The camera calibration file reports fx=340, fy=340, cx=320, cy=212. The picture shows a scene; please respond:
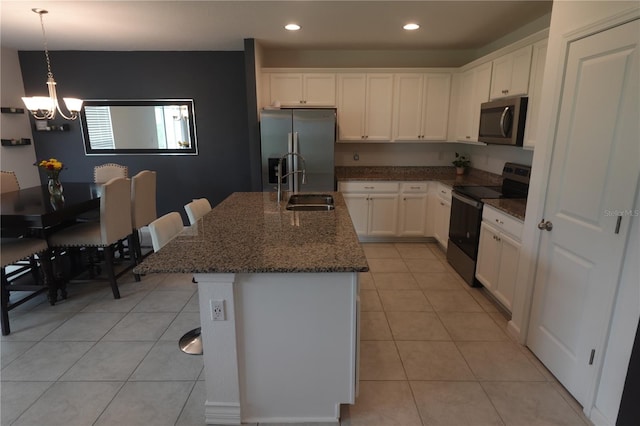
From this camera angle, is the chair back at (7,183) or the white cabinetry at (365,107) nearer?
the chair back at (7,183)

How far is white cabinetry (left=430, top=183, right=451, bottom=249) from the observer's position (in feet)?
13.0

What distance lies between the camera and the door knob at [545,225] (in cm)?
208

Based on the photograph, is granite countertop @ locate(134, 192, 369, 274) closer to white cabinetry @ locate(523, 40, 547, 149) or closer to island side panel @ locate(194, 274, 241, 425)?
island side panel @ locate(194, 274, 241, 425)

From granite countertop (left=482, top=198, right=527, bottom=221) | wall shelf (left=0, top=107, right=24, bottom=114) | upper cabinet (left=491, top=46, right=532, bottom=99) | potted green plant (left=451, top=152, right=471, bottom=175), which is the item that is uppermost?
upper cabinet (left=491, top=46, right=532, bottom=99)

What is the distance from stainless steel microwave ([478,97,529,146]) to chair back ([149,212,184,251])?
9.41 ft

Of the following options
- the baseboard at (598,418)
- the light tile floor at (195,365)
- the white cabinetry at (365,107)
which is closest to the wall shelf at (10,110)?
the light tile floor at (195,365)

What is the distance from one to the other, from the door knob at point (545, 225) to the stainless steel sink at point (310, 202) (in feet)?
4.61

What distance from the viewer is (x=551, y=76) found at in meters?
2.05

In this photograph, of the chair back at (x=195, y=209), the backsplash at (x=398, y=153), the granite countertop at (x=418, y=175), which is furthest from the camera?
the backsplash at (x=398, y=153)

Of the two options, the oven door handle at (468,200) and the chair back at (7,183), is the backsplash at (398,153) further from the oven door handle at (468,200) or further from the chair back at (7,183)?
the chair back at (7,183)

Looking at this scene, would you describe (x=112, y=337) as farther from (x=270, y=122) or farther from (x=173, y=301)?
(x=270, y=122)

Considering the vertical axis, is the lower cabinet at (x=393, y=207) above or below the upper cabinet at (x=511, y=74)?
below

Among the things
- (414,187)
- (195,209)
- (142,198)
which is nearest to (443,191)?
(414,187)

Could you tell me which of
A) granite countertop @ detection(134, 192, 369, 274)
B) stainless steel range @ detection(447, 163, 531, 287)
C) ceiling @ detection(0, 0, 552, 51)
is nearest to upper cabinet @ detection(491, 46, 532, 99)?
ceiling @ detection(0, 0, 552, 51)
